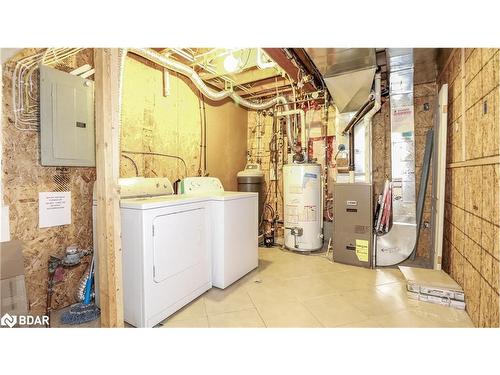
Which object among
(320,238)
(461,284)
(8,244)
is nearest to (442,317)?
(461,284)

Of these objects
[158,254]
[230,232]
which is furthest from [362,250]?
[158,254]

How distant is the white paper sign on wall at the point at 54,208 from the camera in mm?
2090

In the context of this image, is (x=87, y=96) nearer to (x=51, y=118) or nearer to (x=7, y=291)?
(x=51, y=118)

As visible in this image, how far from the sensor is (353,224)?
3.38m

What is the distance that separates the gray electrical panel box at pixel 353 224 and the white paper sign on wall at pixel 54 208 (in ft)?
10.5

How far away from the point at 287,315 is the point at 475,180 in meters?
1.92

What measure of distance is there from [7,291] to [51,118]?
1.37 m

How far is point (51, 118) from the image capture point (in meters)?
2.06

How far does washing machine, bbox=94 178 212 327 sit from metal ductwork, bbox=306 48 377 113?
1.96 meters

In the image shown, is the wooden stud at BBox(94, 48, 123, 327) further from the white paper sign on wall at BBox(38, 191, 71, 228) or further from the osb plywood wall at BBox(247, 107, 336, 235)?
the osb plywood wall at BBox(247, 107, 336, 235)

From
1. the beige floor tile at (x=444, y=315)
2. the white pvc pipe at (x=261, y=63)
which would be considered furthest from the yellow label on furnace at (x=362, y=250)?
the white pvc pipe at (x=261, y=63)

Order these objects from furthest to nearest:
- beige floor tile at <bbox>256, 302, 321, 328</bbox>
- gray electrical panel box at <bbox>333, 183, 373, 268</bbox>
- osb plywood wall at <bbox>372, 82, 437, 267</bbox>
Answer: osb plywood wall at <bbox>372, 82, 437, 267</bbox> → gray electrical panel box at <bbox>333, 183, 373, 268</bbox> → beige floor tile at <bbox>256, 302, 321, 328</bbox>

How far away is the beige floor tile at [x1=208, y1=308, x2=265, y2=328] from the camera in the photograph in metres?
1.94

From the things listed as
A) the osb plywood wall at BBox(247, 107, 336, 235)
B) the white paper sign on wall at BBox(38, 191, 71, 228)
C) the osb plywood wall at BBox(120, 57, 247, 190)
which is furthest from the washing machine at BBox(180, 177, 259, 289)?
the osb plywood wall at BBox(247, 107, 336, 235)
